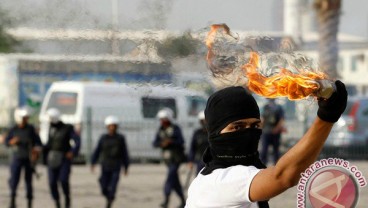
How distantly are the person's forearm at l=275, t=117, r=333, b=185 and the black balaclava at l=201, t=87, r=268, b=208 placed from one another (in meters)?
0.27

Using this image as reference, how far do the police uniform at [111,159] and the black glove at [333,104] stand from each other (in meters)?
11.5

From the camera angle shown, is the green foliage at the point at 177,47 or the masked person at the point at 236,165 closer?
the masked person at the point at 236,165

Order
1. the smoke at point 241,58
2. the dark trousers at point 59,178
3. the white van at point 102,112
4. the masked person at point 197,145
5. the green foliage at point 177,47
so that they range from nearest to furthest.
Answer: the smoke at point 241,58 < the green foliage at point 177,47 < the dark trousers at point 59,178 < the masked person at point 197,145 < the white van at point 102,112

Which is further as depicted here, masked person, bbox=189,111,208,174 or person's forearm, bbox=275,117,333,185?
masked person, bbox=189,111,208,174

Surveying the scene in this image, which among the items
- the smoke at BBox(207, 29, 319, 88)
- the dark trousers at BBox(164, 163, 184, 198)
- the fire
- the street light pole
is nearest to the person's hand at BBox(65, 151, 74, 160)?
the dark trousers at BBox(164, 163, 184, 198)

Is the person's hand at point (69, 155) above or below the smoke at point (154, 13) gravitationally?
below

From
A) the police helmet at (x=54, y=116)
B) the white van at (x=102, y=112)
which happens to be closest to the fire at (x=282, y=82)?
the police helmet at (x=54, y=116)

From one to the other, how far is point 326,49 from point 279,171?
2133cm

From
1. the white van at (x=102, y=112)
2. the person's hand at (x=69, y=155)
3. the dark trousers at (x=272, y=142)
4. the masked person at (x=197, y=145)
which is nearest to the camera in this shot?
the person's hand at (x=69, y=155)

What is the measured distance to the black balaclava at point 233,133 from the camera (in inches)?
136

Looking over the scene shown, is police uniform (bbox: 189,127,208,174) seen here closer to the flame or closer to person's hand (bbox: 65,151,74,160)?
person's hand (bbox: 65,151,74,160)

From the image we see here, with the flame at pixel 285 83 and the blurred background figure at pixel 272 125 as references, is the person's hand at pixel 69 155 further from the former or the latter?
the flame at pixel 285 83

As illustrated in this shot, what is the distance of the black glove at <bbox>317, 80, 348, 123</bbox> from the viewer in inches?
119

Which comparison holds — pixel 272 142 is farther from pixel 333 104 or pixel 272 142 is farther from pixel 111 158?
pixel 333 104
